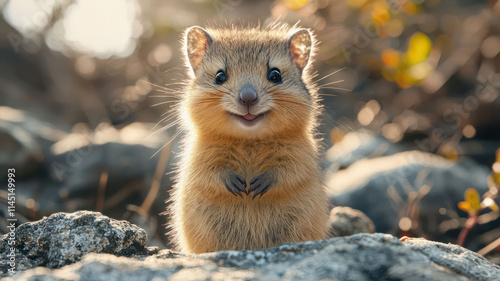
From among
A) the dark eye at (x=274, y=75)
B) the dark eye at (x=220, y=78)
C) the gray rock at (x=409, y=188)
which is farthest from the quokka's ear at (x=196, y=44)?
the gray rock at (x=409, y=188)

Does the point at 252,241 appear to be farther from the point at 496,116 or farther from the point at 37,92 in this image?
the point at 37,92

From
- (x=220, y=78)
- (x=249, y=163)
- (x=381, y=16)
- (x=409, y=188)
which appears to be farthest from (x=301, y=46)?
(x=409, y=188)

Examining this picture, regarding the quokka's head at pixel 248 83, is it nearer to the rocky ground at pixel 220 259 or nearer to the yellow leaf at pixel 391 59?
the rocky ground at pixel 220 259

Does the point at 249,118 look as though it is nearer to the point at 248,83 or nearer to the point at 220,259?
the point at 248,83

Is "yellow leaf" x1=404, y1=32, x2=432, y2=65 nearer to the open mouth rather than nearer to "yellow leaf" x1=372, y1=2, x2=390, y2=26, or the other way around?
"yellow leaf" x1=372, y1=2, x2=390, y2=26

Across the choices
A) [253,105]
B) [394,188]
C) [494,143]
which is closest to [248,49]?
[253,105]

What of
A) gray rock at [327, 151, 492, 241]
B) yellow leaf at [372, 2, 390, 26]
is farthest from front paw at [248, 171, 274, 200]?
yellow leaf at [372, 2, 390, 26]
